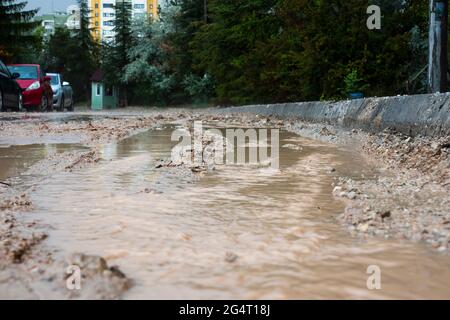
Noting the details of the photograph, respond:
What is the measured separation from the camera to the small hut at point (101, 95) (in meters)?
65.5

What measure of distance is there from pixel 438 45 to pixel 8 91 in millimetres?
10208

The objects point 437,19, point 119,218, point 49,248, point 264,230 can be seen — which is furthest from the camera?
point 437,19

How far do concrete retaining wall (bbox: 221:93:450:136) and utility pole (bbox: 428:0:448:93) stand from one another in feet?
6.59

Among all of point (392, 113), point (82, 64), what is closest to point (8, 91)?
point (392, 113)

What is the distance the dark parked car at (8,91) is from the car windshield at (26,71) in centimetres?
317

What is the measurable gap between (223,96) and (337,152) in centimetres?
2633

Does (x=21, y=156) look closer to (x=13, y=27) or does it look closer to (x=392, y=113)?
(x=392, y=113)

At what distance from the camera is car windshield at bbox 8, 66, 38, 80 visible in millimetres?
18422

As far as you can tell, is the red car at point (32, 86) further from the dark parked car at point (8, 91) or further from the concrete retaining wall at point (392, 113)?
the concrete retaining wall at point (392, 113)

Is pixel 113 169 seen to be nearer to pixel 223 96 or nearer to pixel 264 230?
pixel 264 230

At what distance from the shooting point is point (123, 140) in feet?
21.0

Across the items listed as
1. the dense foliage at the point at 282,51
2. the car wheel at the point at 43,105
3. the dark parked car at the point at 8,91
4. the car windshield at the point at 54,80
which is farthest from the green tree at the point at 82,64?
the dark parked car at the point at 8,91

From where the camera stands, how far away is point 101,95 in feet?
216
